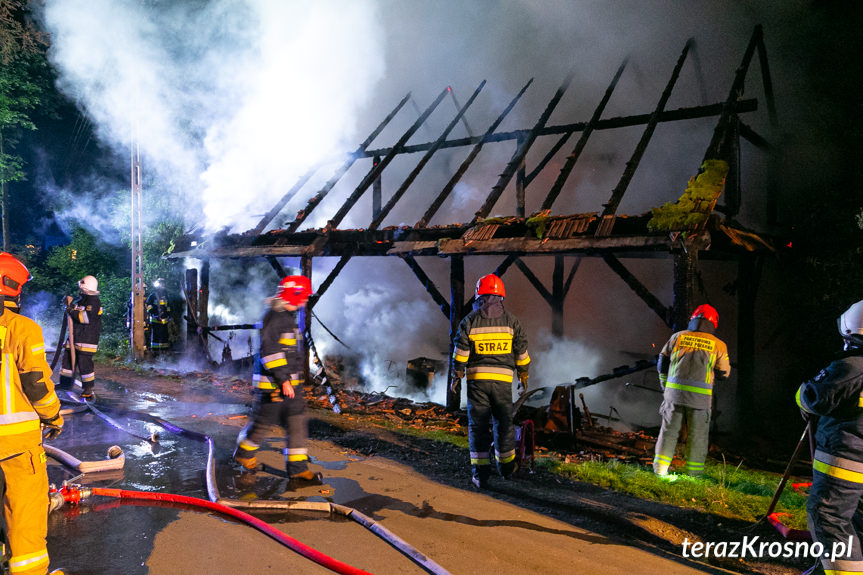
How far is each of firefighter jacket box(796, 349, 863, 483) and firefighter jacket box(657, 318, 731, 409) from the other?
2266 millimetres

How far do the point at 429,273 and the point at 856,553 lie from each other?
13.4 m

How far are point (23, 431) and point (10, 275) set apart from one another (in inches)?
37.4

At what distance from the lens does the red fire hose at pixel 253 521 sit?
3308mm

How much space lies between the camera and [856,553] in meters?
2.98

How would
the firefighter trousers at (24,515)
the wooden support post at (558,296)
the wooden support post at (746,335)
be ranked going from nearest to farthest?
1. the firefighter trousers at (24,515)
2. the wooden support post at (746,335)
3. the wooden support post at (558,296)

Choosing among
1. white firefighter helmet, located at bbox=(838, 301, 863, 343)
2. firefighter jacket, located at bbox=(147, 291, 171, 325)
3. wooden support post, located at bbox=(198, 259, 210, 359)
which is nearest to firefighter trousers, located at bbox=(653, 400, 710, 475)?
white firefighter helmet, located at bbox=(838, 301, 863, 343)

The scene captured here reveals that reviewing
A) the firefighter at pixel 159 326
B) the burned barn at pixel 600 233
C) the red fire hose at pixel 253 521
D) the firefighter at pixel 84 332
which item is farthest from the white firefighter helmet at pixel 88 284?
the firefighter at pixel 159 326

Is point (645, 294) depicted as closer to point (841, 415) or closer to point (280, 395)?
point (841, 415)

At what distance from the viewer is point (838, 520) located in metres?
3.01

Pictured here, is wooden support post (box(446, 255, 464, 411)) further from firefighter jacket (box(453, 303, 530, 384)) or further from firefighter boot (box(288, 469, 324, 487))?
firefighter boot (box(288, 469, 324, 487))

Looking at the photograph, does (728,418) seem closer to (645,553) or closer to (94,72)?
(645,553)

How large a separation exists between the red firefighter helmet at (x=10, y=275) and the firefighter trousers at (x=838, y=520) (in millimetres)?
4940

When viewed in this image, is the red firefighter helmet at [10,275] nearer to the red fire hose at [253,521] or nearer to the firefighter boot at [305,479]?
the red fire hose at [253,521]

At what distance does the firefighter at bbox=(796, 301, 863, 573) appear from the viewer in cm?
300
